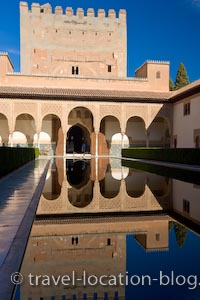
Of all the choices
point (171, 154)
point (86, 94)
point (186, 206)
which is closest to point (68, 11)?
point (86, 94)

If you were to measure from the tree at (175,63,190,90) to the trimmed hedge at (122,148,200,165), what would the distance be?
A: 24065 millimetres

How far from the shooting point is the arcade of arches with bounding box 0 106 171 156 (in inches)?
1130

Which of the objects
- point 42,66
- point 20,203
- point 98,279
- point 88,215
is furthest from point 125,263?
point 42,66

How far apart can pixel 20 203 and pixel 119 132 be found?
82.2 feet

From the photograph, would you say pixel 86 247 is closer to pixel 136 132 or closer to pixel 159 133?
pixel 136 132

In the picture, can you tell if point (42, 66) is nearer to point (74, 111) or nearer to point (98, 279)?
point (74, 111)

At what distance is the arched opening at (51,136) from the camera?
29.0 metres

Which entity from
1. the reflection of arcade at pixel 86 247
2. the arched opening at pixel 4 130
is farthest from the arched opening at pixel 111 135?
the reflection of arcade at pixel 86 247

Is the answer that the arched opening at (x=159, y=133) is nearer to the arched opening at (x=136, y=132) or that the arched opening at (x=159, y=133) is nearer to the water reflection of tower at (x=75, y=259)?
the arched opening at (x=136, y=132)

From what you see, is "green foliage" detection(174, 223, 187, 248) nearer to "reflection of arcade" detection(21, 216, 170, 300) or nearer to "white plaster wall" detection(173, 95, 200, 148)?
"reflection of arcade" detection(21, 216, 170, 300)

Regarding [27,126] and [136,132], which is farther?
[136,132]

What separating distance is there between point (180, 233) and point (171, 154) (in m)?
14.5

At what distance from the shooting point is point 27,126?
2916 cm

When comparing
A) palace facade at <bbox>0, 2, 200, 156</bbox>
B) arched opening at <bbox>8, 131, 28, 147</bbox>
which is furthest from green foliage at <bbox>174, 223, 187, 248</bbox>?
arched opening at <bbox>8, 131, 28, 147</bbox>
